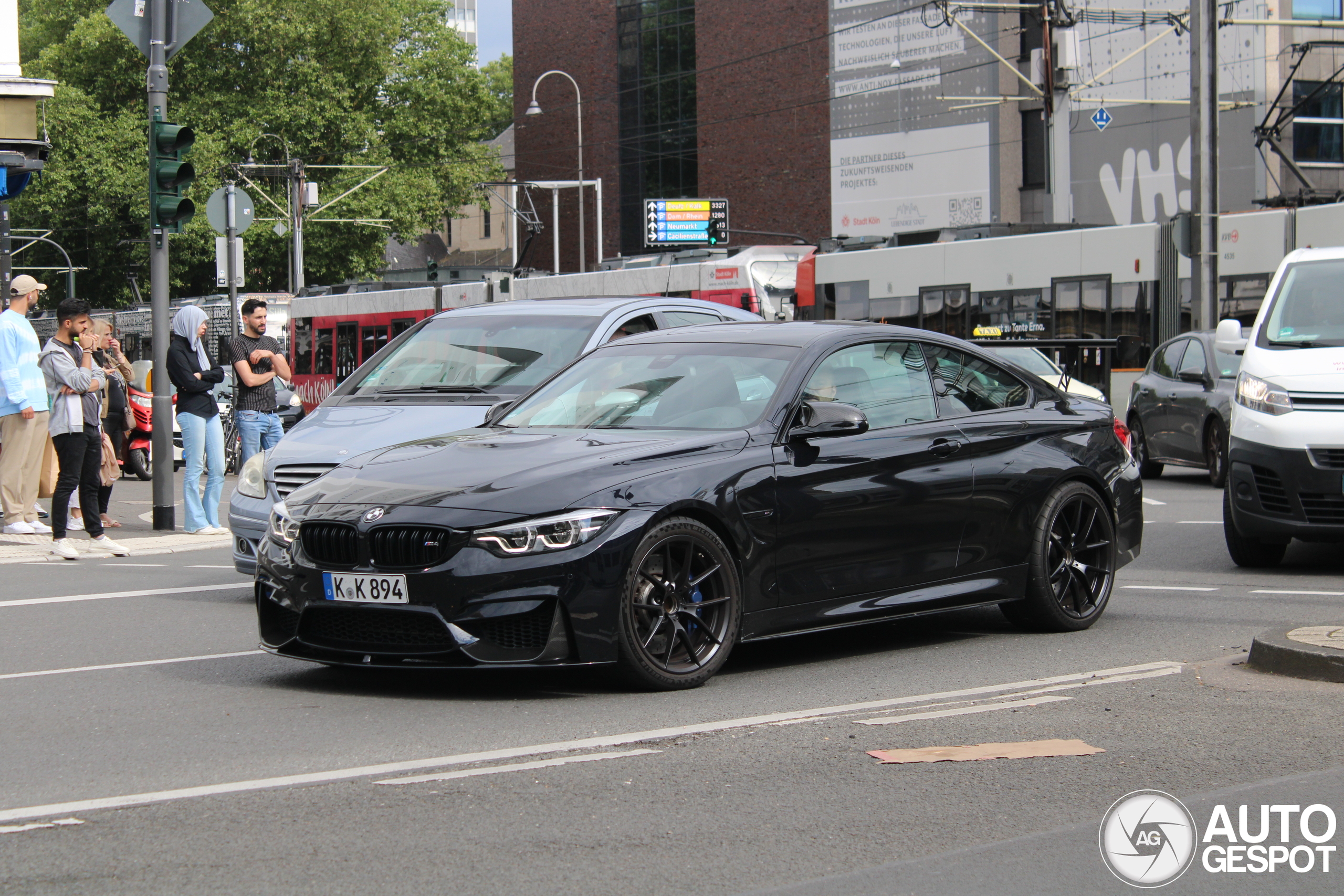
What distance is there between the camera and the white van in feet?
33.7

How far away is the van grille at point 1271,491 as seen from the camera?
34.3 feet

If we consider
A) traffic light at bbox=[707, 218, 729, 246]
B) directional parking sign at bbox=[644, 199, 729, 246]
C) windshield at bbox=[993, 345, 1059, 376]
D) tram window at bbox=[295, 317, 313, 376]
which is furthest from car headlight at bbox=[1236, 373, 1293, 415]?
directional parking sign at bbox=[644, 199, 729, 246]

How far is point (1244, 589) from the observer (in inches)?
396

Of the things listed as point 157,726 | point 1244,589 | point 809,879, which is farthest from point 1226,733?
point 1244,589

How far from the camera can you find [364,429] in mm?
10008

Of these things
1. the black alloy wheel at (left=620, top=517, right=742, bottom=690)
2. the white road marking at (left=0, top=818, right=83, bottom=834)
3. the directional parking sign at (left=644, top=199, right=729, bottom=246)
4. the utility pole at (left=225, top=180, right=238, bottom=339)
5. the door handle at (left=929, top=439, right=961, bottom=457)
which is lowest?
the white road marking at (left=0, top=818, right=83, bottom=834)

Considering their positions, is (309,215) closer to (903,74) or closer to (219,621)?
(903,74)

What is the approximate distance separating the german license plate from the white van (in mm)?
6218

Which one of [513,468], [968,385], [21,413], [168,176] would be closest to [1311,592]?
[968,385]

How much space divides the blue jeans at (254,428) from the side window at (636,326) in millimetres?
4002

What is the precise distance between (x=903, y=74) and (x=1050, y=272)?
28.3 meters

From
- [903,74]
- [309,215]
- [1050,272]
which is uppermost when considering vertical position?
[903,74]

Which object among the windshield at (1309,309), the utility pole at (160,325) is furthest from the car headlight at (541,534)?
the utility pole at (160,325)

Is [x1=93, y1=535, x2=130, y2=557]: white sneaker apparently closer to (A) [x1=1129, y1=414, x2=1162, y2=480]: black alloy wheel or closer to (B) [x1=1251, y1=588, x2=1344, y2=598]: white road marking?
(B) [x1=1251, y1=588, x2=1344, y2=598]: white road marking
